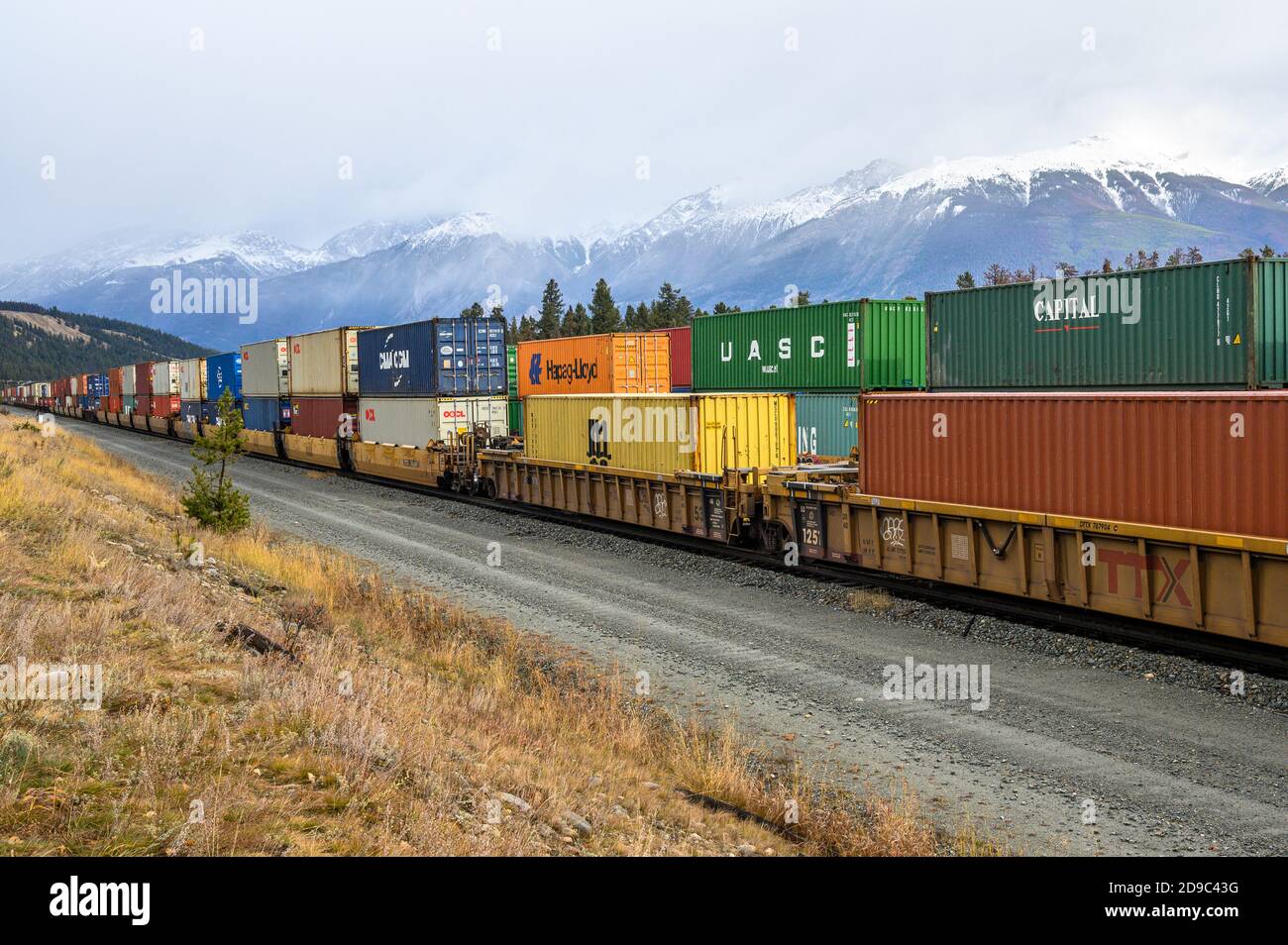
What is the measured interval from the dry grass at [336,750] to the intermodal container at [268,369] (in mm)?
33521

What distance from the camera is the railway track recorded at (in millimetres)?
13562

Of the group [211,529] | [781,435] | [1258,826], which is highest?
[781,435]

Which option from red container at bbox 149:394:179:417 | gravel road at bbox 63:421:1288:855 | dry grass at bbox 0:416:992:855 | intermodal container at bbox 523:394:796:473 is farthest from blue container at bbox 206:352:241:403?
dry grass at bbox 0:416:992:855

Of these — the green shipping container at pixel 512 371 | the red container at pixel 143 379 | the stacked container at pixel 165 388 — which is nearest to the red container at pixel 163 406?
the stacked container at pixel 165 388

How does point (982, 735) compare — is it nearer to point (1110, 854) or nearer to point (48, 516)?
point (1110, 854)

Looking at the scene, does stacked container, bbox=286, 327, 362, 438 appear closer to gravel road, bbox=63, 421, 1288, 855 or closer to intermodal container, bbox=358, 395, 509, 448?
intermodal container, bbox=358, 395, 509, 448

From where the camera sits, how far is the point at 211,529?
22.5 metres

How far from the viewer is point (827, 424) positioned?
27625 millimetres

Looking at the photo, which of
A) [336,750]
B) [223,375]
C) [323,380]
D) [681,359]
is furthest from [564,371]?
[223,375]

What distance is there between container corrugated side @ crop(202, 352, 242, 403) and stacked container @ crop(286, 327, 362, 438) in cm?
1011

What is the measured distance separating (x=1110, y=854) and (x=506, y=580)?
45.5ft

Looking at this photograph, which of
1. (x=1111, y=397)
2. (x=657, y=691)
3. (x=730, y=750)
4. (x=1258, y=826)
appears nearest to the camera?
(x=1258, y=826)

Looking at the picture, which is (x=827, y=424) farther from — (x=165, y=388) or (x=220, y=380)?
(x=165, y=388)
